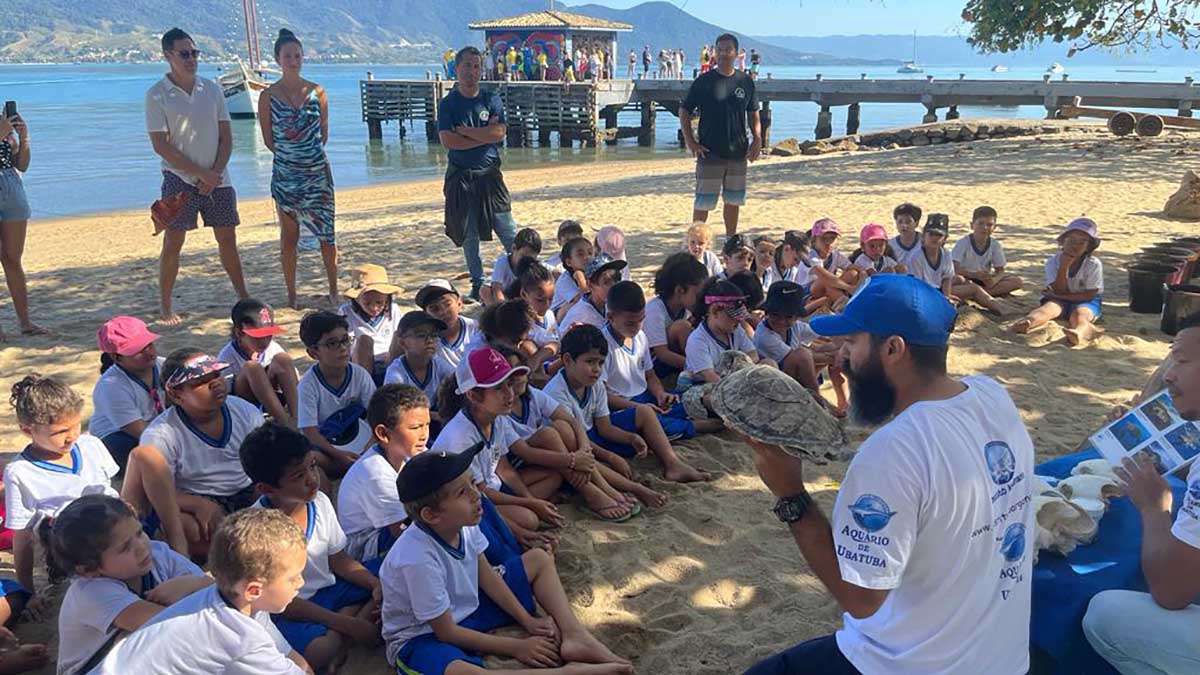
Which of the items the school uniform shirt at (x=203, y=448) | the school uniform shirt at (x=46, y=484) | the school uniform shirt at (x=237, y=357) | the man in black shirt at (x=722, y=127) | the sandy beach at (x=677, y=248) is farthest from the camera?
the man in black shirt at (x=722, y=127)

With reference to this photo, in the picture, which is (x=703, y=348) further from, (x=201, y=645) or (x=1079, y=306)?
(x=1079, y=306)

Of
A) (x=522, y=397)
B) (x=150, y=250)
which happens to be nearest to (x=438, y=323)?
(x=522, y=397)

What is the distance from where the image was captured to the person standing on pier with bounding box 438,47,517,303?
22.9ft

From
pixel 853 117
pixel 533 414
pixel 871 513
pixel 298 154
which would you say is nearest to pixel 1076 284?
pixel 533 414

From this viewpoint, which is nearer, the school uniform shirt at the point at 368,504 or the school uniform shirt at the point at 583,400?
the school uniform shirt at the point at 368,504

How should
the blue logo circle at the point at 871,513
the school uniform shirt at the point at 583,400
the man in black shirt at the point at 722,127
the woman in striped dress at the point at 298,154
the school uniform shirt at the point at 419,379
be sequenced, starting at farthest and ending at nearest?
the man in black shirt at the point at 722,127, the woman in striped dress at the point at 298,154, the school uniform shirt at the point at 419,379, the school uniform shirt at the point at 583,400, the blue logo circle at the point at 871,513

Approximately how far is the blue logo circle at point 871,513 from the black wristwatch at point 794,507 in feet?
0.60

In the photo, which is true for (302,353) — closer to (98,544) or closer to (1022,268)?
(98,544)

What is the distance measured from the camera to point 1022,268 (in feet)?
27.1

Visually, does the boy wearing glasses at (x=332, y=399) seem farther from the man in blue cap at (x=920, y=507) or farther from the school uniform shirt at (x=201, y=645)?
the man in blue cap at (x=920, y=507)

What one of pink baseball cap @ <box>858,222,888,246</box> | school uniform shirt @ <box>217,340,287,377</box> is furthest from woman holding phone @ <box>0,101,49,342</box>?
pink baseball cap @ <box>858,222,888,246</box>

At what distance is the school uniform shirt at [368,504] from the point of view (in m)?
3.40

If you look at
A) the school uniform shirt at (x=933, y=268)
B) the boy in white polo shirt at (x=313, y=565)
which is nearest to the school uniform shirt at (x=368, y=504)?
the boy in white polo shirt at (x=313, y=565)

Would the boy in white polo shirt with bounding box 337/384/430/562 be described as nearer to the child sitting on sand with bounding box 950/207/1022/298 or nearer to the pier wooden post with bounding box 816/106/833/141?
the child sitting on sand with bounding box 950/207/1022/298
